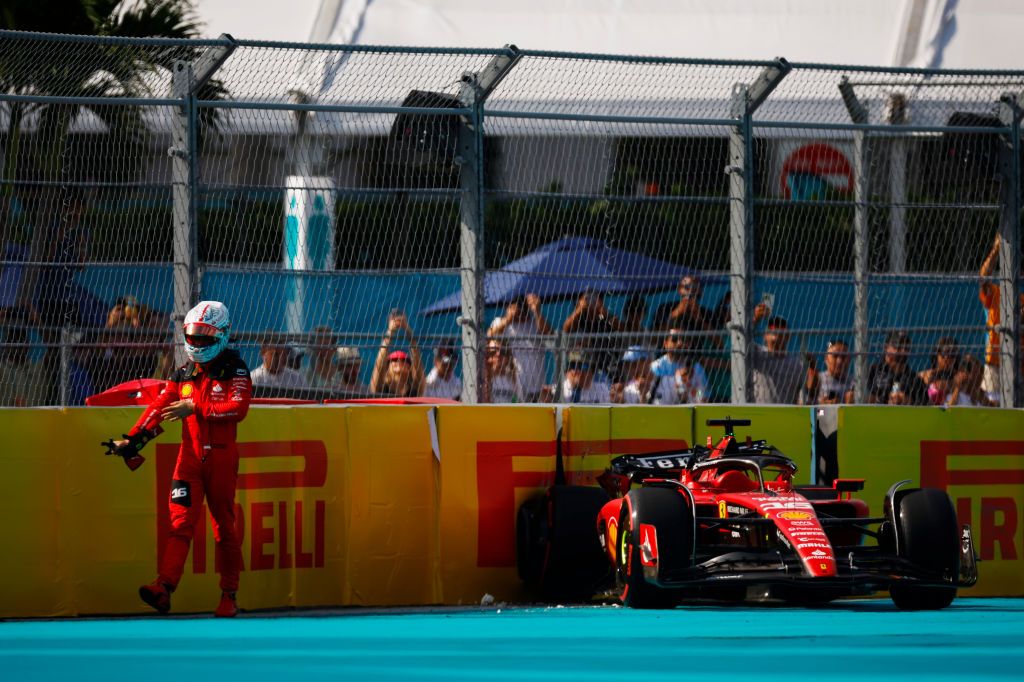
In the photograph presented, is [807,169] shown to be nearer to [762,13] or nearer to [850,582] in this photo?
[850,582]

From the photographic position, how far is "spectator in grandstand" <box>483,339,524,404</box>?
427 inches

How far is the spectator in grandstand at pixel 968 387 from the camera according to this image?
39.3 feet

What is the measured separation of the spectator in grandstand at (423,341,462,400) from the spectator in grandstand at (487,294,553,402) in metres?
0.31

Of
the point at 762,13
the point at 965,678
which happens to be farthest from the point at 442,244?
the point at 762,13

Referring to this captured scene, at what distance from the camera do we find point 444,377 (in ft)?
36.5

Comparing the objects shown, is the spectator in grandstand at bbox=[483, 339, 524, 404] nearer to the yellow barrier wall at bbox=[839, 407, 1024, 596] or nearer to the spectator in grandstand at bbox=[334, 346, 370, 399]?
the spectator in grandstand at bbox=[334, 346, 370, 399]

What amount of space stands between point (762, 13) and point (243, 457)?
1461cm

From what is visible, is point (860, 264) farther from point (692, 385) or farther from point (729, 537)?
point (729, 537)

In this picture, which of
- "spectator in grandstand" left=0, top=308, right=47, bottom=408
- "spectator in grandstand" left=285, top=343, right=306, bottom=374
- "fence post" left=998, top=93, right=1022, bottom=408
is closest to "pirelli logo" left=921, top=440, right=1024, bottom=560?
"fence post" left=998, top=93, right=1022, bottom=408

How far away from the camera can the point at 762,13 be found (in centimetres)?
2306

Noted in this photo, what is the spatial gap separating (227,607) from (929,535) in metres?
4.08

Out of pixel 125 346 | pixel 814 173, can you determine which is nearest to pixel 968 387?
pixel 814 173

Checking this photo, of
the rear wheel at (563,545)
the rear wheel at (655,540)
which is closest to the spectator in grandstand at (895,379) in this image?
the rear wheel at (563,545)

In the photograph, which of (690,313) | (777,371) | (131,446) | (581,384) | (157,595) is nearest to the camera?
(157,595)
